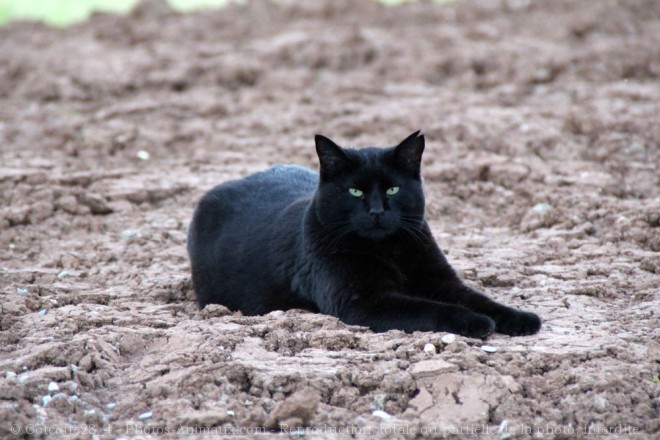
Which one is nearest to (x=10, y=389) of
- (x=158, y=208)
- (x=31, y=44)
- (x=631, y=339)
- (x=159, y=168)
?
(x=631, y=339)

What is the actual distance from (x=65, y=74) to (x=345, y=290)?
6.07 meters

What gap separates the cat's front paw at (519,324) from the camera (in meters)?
4.24

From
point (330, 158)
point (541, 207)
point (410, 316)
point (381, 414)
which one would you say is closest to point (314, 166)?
point (541, 207)

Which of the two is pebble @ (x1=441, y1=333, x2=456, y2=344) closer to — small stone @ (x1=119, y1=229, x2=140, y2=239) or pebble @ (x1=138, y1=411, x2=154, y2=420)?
pebble @ (x1=138, y1=411, x2=154, y2=420)

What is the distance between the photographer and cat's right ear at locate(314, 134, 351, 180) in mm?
4648

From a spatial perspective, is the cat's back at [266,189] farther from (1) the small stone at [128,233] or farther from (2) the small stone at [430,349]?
(2) the small stone at [430,349]

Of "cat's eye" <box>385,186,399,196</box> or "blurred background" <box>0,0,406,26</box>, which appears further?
"blurred background" <box>0,0,406,26</box>

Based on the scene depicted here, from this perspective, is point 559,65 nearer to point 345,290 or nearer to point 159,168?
point 159,168

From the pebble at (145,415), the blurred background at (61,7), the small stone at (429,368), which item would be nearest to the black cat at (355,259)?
the small stone at (429,368)

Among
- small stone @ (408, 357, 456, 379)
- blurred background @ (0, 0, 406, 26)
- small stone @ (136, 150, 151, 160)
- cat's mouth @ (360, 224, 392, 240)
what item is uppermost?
blurred background @ (0, 0, 406, 26)

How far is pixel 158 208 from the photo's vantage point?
21.7ft

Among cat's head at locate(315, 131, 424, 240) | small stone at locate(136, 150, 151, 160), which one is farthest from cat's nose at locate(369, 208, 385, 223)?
small stone at locate(136, 150, 151, 160)

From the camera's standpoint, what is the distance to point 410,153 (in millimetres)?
4738

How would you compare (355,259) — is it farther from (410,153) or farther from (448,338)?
(448,338)
